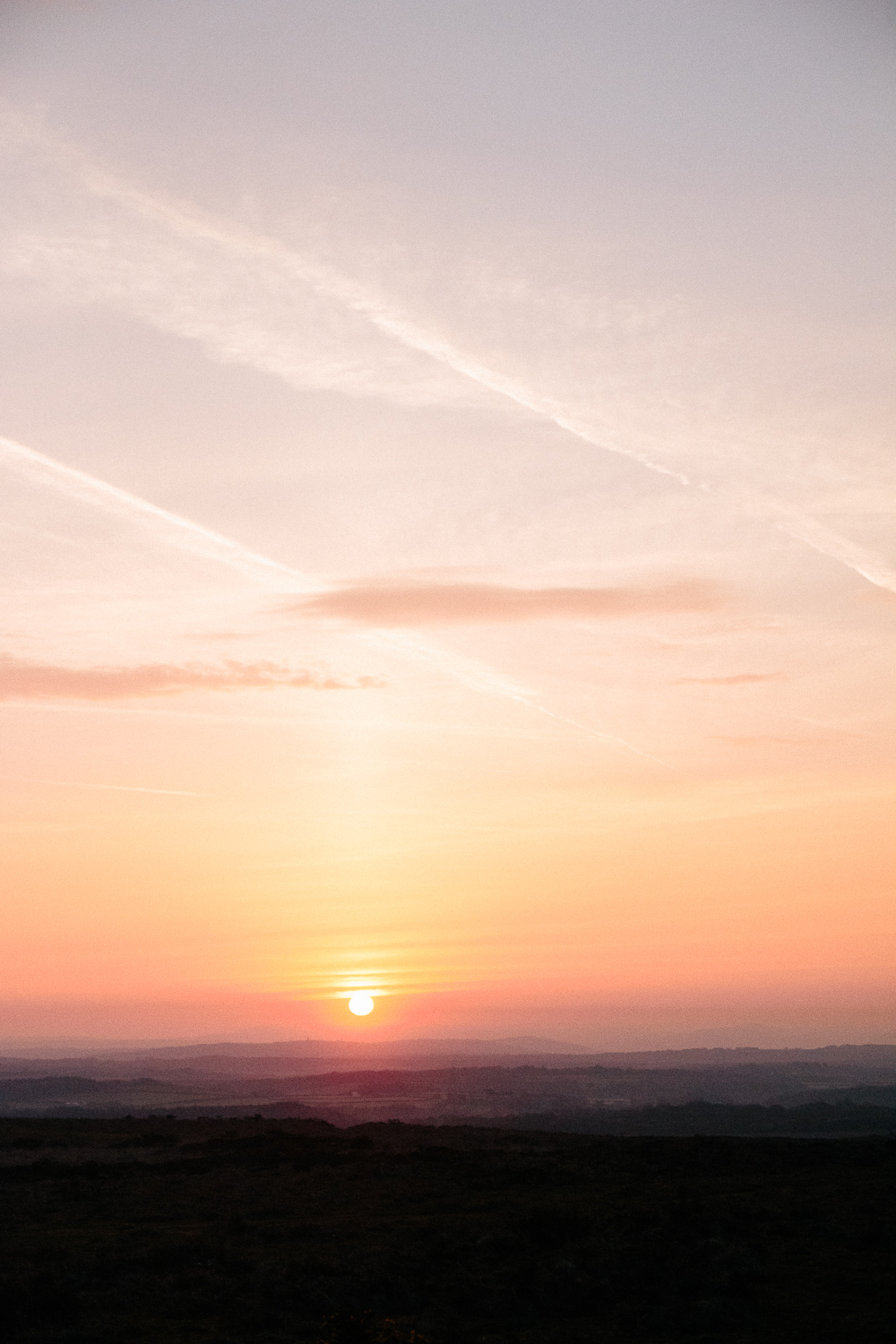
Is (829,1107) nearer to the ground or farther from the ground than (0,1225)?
nearer to the ground

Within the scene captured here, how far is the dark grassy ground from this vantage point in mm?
23125

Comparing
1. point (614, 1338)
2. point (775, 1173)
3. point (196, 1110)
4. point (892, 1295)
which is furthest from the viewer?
point (196, 1110)

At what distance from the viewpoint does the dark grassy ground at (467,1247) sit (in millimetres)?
23125

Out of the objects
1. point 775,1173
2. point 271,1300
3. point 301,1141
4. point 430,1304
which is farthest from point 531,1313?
point 301,1141

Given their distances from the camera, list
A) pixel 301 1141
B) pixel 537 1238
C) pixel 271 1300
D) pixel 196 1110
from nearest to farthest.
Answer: pixel 271 1300 < pixel 537 1238 < pixel 301 1141 < pixel 196 1110

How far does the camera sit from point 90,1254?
3050 centimetres

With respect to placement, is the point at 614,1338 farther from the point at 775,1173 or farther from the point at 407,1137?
the point at 407,1137

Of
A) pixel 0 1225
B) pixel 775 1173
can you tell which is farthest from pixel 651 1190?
pixel 0 1225

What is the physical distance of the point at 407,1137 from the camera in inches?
2373

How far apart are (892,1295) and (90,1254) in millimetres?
20225

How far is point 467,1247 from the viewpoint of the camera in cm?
2953

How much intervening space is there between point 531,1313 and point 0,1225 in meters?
21.3

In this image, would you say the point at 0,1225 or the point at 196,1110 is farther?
the point at 196,1110

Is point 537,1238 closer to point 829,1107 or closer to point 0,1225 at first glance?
point 0,1225
